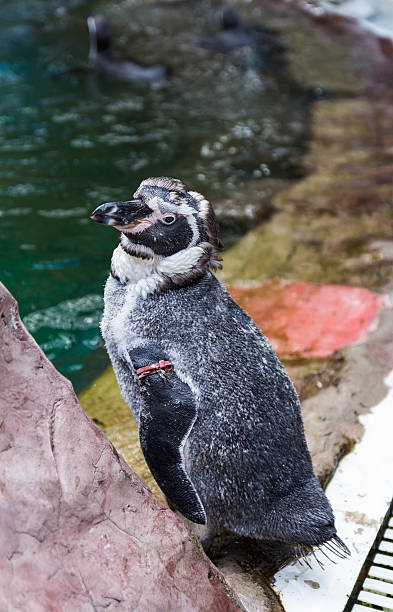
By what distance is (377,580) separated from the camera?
8.30 ft

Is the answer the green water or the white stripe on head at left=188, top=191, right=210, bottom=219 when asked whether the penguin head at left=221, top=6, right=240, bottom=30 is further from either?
the white stripe on head at left=188, top=191, right=210, bottom=219

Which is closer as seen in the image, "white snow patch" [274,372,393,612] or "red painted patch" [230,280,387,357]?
"white snow patch" [274,372,393,612]

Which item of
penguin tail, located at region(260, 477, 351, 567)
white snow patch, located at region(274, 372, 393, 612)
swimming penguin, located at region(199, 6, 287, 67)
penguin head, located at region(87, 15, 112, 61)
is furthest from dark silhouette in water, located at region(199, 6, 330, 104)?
penguin tail, located at region(260, 477, 351, 567)

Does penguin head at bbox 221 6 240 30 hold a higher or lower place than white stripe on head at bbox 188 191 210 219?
lower

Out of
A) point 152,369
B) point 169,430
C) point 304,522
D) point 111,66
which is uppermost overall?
point 152,369

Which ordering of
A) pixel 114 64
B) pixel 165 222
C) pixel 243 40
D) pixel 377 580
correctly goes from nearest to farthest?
pixel 165 222 → pixel 377 580 → pixel 114 64 → pixel 243 40

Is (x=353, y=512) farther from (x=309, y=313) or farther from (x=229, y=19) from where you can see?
(x=229, y=19)

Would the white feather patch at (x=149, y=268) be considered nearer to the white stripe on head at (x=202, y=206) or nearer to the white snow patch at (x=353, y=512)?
the white stripe on head at (x=202, y=206)

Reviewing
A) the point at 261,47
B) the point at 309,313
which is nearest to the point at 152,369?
the point at 309,313

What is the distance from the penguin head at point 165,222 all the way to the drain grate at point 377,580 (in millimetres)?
1225

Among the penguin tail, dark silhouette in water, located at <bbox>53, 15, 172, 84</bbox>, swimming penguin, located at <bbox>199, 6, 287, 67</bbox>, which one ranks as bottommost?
dark silhouette in water, located at <bbox>53, 15, 172, 84</bbox>

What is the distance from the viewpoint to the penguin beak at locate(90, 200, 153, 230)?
224cm

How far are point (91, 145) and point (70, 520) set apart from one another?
6.07 m

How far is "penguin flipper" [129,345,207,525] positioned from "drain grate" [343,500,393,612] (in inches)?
25.0
